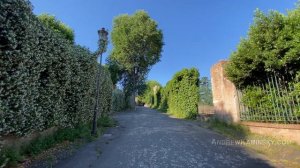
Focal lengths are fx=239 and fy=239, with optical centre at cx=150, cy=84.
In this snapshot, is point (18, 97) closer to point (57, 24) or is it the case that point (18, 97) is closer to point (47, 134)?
point (47, 134)

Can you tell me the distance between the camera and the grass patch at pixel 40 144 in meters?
5.11

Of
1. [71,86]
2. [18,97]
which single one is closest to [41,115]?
[18,97]

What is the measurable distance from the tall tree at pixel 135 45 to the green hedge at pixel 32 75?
25.2 m

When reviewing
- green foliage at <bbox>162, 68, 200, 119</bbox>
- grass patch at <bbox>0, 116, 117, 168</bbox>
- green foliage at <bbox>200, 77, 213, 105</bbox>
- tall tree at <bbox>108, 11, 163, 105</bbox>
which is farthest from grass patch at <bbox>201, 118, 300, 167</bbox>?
tall tree at <bbox>108, 11, 163, 105</bbox>

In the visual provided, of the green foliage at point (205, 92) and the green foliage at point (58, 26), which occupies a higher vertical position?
the green foliage at point (58, 26)

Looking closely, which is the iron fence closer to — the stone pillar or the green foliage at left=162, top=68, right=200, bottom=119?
the stone pillar

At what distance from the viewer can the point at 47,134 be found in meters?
7.46

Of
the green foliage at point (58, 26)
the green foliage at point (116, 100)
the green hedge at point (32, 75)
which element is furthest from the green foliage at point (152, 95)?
the green hedge at point (32, 75)

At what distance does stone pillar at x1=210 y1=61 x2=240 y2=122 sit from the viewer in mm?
10555

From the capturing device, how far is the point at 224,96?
1130cm

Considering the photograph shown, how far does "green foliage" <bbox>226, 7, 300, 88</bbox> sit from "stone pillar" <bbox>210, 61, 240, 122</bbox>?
1243 mm

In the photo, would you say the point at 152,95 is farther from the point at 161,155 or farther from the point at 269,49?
the point at 161,155

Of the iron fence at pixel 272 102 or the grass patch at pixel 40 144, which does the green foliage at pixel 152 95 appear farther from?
the grass patch at pixel 40 144

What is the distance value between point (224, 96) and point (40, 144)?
8132 millimetres
